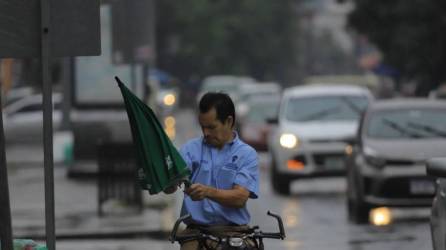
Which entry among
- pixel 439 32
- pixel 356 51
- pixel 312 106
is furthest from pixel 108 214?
pixel 356 51

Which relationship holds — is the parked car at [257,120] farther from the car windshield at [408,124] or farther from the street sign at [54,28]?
the street sign at [54,28]

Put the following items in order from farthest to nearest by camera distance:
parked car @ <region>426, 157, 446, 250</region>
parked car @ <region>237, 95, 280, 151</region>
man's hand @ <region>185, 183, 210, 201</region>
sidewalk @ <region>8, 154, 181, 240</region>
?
parked car @ <region>237, 95, 280, 151</region> < sidewalk @ <region>8, 154, 181, 240</region> < parked car @ <region>426, 157, 446, 250</region> < man's hand @ <region>185, 183, 210, 201</region>

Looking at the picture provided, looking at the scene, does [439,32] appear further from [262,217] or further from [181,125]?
[262,217]

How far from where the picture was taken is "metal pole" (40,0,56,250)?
7.96 m

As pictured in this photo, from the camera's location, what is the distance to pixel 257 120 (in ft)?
133

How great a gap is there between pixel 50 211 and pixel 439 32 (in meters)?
39.7

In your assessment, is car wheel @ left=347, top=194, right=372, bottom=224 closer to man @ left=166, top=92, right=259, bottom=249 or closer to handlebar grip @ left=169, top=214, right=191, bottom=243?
A: man @ left=166, top=92, right=259, bottom=249

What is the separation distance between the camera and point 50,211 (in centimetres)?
797

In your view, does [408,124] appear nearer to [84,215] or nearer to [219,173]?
[84,215]

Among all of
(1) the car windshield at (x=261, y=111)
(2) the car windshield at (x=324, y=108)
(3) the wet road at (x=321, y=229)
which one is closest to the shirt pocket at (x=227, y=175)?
(3) the wet road at (x=321, y=229)

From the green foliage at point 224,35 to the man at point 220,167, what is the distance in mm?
92826

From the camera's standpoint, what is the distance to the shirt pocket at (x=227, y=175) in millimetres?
7305

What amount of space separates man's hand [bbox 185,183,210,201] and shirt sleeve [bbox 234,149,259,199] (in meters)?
0.41

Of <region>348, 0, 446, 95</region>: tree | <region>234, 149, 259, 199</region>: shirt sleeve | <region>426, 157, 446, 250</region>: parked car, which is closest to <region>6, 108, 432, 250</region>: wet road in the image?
<region>426, 157, 446, 250</region>: parked car
